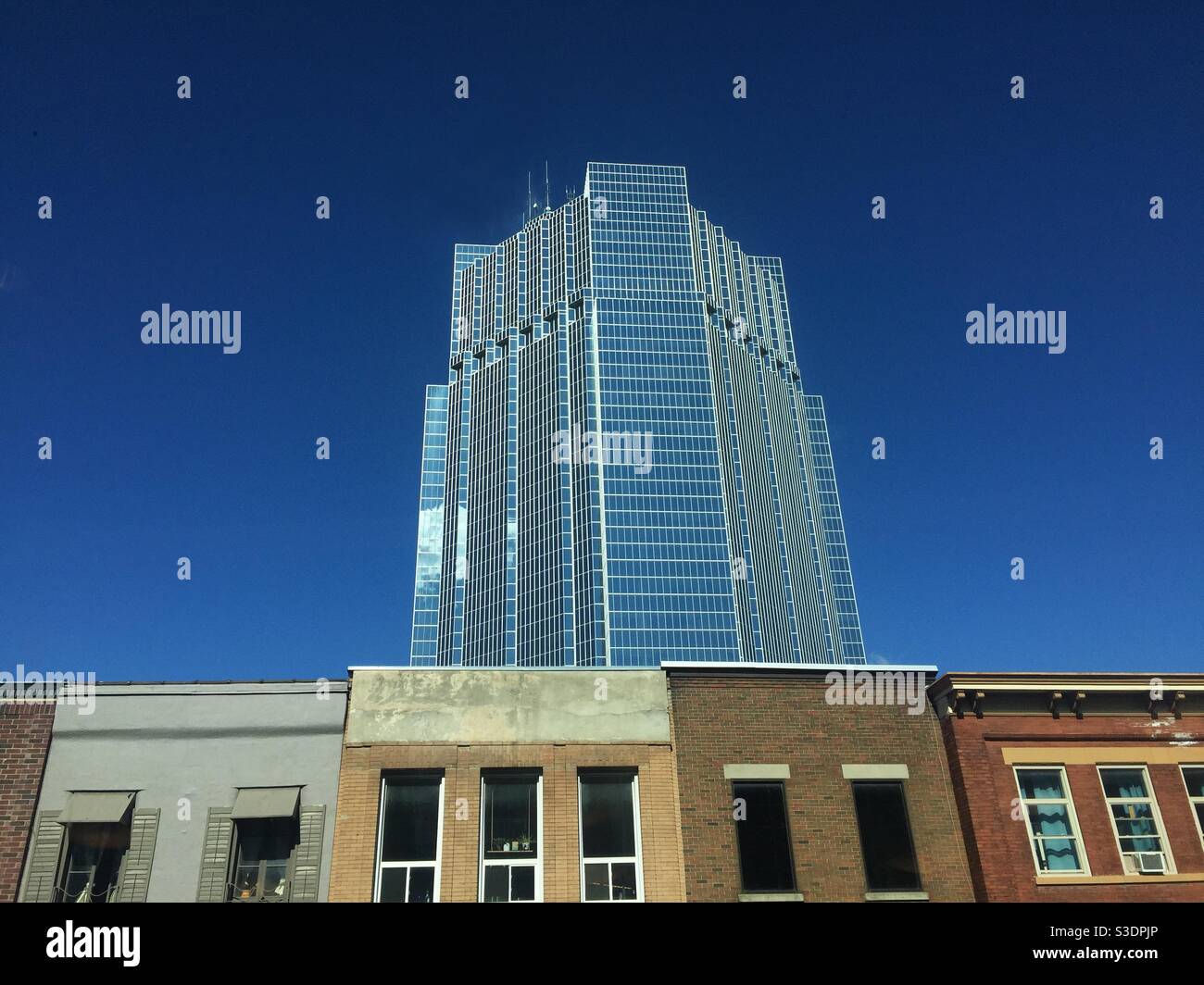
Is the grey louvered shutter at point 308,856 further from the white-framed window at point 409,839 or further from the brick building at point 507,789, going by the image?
the white-framed window at point 409,839

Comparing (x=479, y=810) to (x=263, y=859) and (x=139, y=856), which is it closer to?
(x=263, y=859)

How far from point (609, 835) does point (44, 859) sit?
1145 cm

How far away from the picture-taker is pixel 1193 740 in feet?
70.8

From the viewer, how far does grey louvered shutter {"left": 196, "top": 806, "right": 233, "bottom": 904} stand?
18.3 meters

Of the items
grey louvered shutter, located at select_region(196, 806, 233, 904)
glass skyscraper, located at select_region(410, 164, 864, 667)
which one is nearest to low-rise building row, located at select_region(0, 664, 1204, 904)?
grey louvered shutter, located at select_region(196, 806, 233, 904)

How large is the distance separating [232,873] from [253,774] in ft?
6.39

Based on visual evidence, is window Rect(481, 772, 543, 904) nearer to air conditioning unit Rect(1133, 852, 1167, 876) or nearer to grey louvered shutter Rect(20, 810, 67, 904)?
grey louvered shutter Rect(20, 810, 67, 904)

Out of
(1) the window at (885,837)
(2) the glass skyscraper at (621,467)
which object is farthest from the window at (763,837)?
(2) the glass skyscraper at (621,467)

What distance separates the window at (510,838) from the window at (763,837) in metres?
4.36

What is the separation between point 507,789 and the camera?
20062 mm

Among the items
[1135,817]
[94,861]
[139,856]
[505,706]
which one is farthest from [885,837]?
[94,861]

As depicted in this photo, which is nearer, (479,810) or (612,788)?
(479,810)
